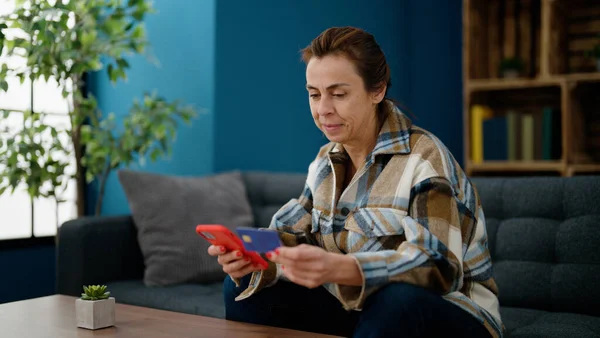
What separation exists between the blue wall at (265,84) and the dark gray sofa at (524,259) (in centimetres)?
84

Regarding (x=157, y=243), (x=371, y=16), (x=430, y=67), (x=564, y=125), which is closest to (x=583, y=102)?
(x=564, y=125)

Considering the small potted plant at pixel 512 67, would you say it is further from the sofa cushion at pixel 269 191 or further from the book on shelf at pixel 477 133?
the sofa cushion at pixel 269 191

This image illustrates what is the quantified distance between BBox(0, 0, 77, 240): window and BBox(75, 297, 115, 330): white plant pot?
1.50 metres

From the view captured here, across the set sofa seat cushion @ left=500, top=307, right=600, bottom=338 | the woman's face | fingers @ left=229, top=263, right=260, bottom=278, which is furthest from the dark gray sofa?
the woman's face

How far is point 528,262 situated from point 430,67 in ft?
7.30

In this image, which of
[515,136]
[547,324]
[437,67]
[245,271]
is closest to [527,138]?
[515,136]

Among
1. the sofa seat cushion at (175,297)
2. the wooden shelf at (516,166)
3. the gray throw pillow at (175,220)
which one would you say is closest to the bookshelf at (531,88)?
the wooden shelf at (516,166)

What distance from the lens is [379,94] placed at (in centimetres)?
162

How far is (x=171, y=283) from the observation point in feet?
7.78

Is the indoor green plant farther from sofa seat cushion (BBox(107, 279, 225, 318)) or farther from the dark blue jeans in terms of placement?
the dark blue jeans

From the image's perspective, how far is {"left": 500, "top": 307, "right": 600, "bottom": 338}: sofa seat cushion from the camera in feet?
5.42

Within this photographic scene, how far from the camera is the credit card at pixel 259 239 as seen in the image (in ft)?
4.00

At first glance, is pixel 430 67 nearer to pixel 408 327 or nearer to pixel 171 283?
pixel 171 283

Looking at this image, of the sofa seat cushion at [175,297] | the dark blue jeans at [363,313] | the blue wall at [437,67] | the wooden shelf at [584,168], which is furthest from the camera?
the blue wall at [437,67]
